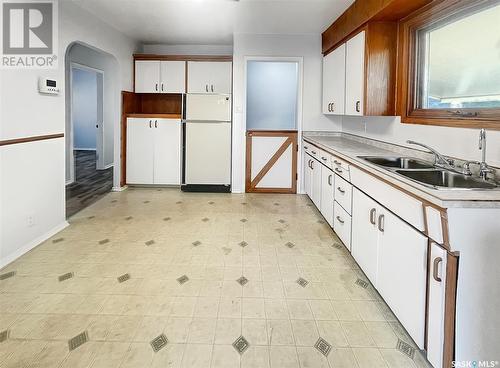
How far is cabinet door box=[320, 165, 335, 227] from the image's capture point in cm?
384

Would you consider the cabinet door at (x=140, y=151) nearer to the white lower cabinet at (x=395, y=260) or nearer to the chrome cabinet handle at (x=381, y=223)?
the white lower cabinet at (x=395, y=260)

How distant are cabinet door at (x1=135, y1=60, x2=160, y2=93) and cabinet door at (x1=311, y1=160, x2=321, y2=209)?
3102 mm

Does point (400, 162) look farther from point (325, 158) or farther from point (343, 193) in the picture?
point (325, 158)

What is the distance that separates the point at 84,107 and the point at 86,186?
4.78 meters

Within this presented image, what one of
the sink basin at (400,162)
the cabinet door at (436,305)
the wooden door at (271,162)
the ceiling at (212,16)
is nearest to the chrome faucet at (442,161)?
the sink basin at (400,162)

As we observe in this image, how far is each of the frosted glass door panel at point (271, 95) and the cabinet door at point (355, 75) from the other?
2023mm

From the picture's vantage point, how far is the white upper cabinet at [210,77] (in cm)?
605

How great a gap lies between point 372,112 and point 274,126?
2796 mm

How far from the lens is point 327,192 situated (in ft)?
13.2

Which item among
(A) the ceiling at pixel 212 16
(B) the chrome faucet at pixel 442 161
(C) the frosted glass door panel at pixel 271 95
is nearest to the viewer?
(B) the chrome faucet at pixel 442 161

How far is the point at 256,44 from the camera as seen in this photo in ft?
18.4

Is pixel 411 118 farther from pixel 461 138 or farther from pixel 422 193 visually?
pixel 422 193
